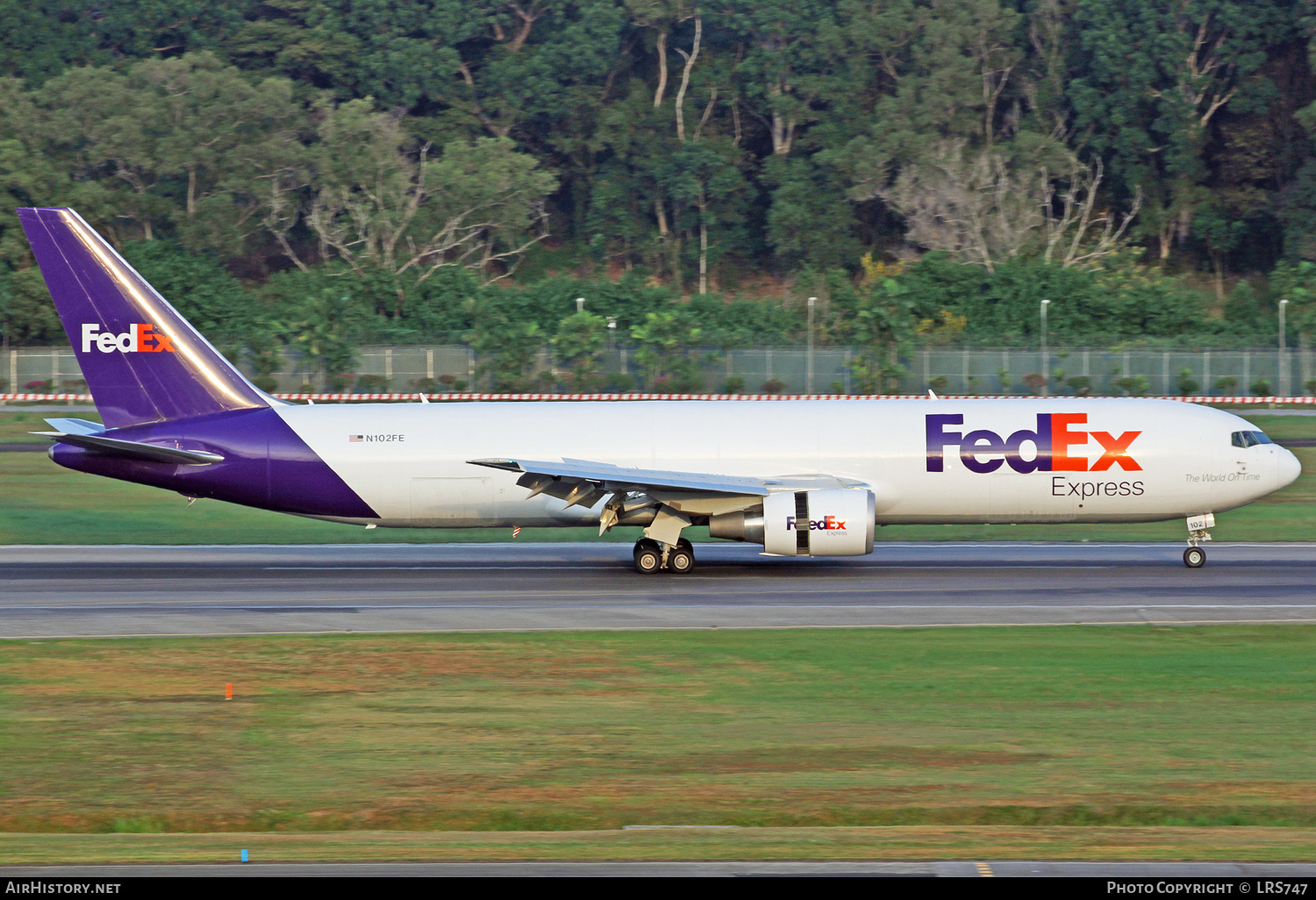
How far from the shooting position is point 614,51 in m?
→ 113

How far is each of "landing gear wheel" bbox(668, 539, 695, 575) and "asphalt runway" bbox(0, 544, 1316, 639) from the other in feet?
0.80

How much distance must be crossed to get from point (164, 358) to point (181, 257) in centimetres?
7340

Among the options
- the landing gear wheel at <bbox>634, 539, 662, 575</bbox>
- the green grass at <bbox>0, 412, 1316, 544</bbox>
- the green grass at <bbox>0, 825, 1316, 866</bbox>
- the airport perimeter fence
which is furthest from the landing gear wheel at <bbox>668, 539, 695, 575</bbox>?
the airport perimeter fence

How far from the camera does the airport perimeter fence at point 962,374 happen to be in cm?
7694

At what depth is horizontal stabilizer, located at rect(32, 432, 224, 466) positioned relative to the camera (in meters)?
29.4

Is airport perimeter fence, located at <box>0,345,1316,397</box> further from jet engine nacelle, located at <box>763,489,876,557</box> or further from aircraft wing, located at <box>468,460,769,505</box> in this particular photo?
jet engine nacelle, located at <box>763,489,876,557</box>

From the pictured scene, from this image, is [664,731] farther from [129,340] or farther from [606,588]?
[129,340]

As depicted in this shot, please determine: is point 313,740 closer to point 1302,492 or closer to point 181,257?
point 1302,492

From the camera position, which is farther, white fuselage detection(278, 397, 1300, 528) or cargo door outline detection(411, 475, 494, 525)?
cargo door outline detection(411, 475, 494, 525)

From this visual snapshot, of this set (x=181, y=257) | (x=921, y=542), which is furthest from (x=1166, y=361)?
(x=181, y=257)

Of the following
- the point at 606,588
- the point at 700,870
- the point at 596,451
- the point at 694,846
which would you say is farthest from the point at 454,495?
the point at 700,870

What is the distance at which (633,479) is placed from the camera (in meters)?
28.6

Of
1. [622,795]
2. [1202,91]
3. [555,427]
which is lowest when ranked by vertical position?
[622,795]

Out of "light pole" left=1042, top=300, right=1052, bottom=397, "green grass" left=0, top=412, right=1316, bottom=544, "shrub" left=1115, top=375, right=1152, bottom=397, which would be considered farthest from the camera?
"light pole" left=1042, top=300, right=1052, bottom=397
